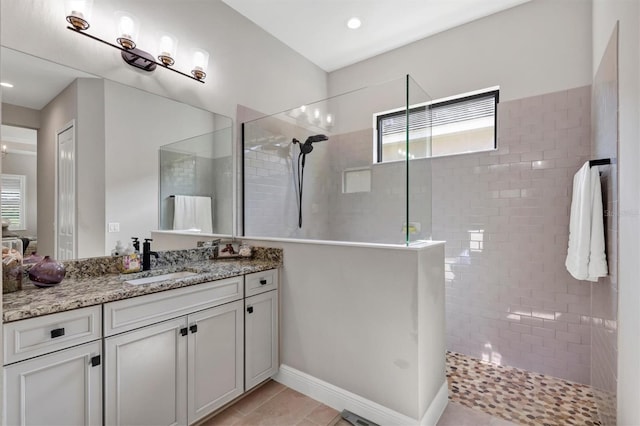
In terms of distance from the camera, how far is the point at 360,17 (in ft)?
8.98

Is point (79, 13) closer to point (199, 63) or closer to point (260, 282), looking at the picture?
point (199, 63)

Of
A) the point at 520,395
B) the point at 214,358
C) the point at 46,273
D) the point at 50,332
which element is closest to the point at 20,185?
the point at 46,273

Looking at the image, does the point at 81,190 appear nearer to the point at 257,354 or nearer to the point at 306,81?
the point at 257,354

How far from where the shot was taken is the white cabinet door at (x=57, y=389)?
44.7 inches

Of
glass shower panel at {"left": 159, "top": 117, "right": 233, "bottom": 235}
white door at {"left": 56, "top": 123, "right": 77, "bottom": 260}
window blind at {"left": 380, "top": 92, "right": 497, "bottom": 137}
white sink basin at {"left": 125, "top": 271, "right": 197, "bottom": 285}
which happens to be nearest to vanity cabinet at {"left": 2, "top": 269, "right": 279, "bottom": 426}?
white sink basin at {"left": 125, "top": 271, "right": 197, "bottom": 285}

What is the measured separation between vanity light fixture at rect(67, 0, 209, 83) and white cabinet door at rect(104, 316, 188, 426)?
5.40 feet

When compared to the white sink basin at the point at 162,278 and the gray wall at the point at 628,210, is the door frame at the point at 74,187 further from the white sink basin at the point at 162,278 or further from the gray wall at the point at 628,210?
the gray wall at the point at 628,210

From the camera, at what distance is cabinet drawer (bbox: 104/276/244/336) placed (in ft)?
4.61

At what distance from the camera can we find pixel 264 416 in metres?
1.90

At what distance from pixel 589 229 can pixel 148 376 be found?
8.68 ft

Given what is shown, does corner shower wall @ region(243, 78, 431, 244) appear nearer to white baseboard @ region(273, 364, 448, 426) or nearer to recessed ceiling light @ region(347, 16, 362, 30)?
recessed ceiling light @ region(347, 16, 362, 30)

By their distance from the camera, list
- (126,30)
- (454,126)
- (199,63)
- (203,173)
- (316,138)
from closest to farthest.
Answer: (126,30)
(199,63)
(203,173)
(454,126)
(316,138)

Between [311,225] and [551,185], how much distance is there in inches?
78.0

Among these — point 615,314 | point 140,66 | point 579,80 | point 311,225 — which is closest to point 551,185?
point 579,80
